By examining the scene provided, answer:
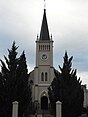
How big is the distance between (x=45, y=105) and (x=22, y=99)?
34.8 m

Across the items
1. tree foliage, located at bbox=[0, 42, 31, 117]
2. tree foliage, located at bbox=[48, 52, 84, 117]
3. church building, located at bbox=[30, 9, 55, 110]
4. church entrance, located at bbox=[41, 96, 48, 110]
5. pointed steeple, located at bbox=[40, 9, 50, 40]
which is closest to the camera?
tree foliage, located at bbox=[0, 42, 31, 117]

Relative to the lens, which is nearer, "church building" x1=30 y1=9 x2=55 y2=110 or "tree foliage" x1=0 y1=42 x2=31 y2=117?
"tree foliage" x1=0 y1=42 x2=31 y2=117

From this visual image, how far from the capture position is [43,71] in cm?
6384

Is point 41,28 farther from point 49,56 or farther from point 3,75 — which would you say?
point 3,75

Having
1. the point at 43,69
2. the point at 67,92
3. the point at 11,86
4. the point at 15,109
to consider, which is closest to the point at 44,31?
the point at 43,69

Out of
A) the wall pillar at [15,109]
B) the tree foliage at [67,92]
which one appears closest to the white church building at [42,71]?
the tree foliage at [67,92]

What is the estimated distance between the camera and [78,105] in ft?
103

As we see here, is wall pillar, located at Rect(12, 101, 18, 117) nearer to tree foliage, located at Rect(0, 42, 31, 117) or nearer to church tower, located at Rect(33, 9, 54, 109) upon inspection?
tree foliage, located at Rect(0, 42, 31, 117)

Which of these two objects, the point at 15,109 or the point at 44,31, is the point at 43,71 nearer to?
the point at 44,31

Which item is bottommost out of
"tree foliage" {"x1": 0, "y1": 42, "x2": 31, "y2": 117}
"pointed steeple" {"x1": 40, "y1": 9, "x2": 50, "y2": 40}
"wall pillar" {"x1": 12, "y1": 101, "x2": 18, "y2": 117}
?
"wall pillar" {"x1": 12, "y1": 101, "x2": 18, "y2": 117}

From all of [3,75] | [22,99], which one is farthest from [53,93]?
[3,75]

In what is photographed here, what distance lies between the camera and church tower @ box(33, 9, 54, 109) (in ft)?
206

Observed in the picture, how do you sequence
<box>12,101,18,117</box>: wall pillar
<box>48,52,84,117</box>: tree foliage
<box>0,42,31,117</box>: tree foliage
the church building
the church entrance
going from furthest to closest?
the church entrance < the church building < <box>48,52,84,117</box>: tree foliage < <box>0,42,31,117</box>: tree foliage < <box>12,101,18,117</box>: wall pillar

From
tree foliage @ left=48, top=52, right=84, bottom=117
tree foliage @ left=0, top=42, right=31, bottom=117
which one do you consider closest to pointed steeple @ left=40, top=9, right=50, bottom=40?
tree foliage @ left=48, top=52, right=84, bottom=117
